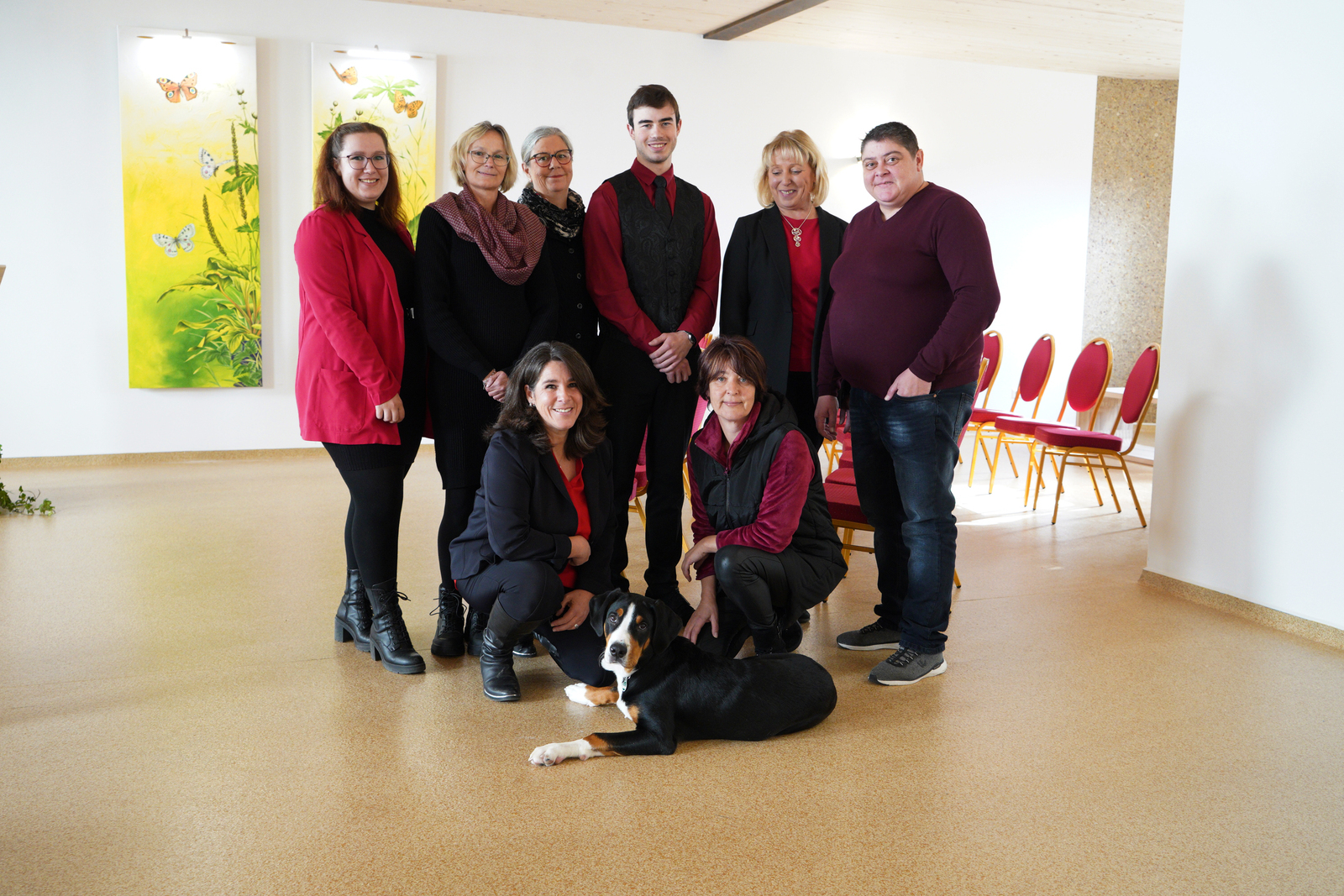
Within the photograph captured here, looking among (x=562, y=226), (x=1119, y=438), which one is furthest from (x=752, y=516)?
(x=1119, y=438)

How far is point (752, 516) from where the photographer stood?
8.77 ft

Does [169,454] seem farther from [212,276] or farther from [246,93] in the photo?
[246,93]

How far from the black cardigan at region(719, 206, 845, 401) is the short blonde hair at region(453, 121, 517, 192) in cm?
70

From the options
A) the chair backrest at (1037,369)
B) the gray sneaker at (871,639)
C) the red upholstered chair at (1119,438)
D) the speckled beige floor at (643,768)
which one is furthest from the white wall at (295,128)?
the gray sneaker at (871,639)

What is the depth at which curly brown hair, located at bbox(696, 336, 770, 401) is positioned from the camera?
8.71 ft

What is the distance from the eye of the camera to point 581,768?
84.9 inches

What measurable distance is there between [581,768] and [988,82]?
7.19 metres

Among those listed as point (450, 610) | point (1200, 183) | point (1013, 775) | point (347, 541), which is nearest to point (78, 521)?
point (347, 541)

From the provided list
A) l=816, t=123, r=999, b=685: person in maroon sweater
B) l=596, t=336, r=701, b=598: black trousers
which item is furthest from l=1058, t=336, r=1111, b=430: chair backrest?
l=596, t=336, r=701, b=598: black trousers

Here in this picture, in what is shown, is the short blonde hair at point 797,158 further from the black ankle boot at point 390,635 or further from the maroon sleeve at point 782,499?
the black ankle boot at point 390,635

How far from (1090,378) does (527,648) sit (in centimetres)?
373

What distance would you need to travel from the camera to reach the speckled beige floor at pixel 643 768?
1.78m

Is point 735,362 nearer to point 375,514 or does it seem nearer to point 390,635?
point 375,514

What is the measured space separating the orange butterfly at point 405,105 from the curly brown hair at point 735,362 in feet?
14.2
